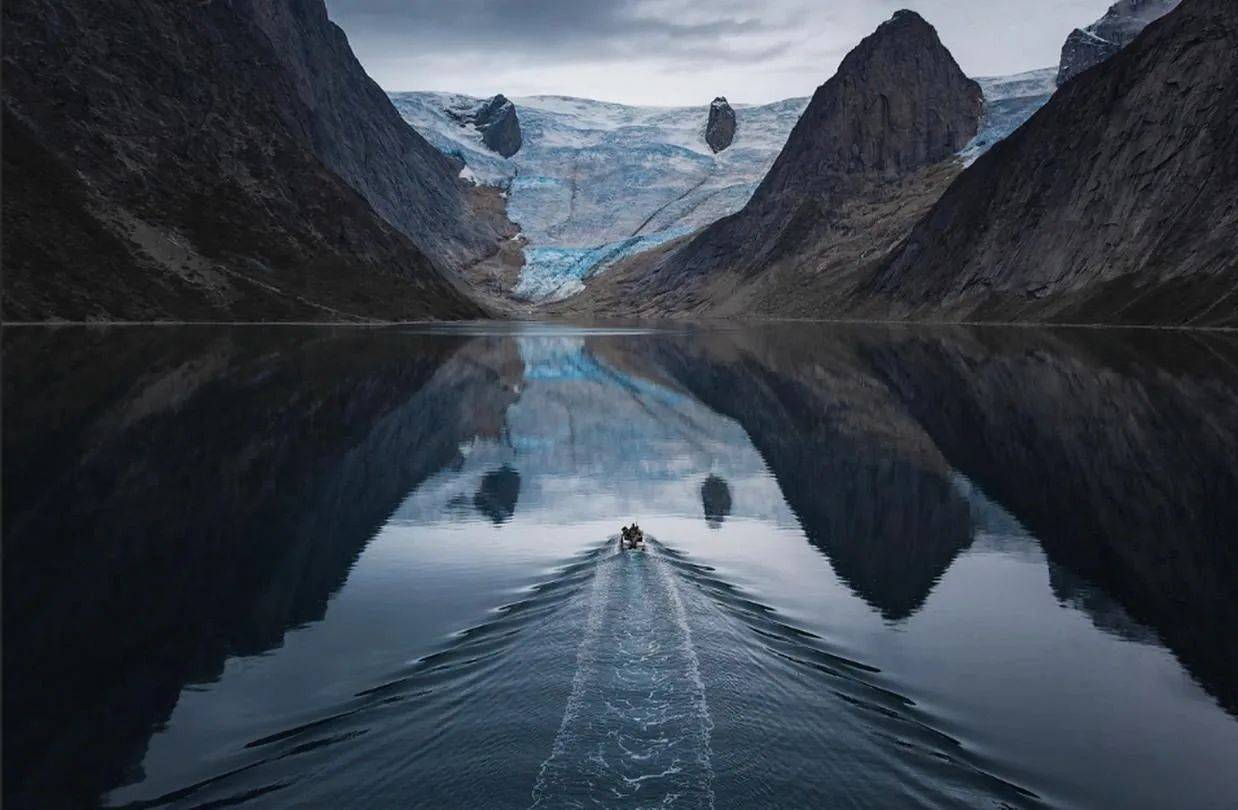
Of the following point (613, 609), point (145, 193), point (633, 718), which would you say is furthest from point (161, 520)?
point (145, 193)

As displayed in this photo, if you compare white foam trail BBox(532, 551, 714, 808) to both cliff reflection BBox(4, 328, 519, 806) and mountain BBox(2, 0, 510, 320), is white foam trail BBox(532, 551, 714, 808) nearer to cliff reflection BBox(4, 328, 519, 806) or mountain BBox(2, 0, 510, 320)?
cliff reflection BBox(4, 328, 519, 806)

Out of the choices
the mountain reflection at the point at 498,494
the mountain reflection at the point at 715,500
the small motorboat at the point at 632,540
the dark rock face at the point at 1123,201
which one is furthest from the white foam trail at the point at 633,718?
the dark rock face at the point at 1123,201

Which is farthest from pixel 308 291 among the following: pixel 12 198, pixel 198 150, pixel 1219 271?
pixel 1219 271

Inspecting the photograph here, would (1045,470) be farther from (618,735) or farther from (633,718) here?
(618,735)

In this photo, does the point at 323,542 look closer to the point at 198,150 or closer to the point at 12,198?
the point at 12,198

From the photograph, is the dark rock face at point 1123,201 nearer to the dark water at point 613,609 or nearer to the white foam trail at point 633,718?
the dark water at point 613,609
